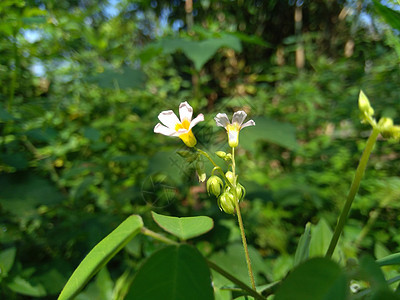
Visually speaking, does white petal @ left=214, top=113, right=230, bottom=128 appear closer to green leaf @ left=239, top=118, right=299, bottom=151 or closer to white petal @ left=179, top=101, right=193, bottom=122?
white petal @ left=179, top=101, right=193, bottom=122

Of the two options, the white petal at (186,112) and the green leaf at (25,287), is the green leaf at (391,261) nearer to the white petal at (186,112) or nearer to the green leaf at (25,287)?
the white petal at (186,112)

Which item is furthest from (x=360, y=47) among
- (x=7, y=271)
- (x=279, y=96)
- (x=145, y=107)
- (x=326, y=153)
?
(x=7, y=271)

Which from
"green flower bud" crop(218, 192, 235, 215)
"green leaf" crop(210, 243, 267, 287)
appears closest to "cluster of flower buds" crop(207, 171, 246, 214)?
"green flower bud" crop(218, 192, 235, 215)

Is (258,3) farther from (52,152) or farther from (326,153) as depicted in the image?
(52,152)

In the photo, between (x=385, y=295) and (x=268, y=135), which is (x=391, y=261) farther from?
(x=268, y=135)

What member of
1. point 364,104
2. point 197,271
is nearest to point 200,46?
point 364,104

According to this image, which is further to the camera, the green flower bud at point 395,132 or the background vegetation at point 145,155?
the background vegetation at point 145,155

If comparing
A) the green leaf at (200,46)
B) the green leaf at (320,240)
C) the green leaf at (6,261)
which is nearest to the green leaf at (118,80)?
the green leaf at (200,46)
